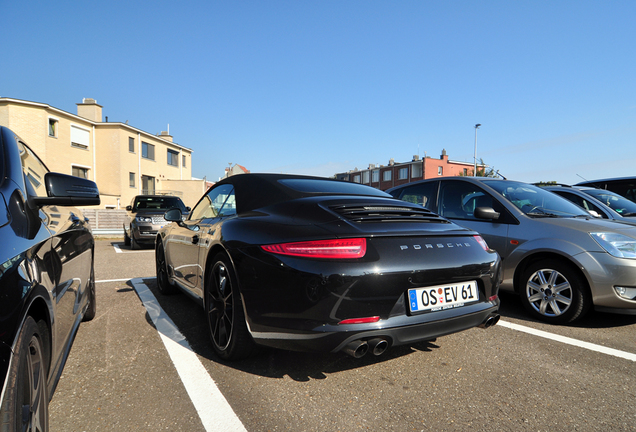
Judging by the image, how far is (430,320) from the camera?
230 centimetres

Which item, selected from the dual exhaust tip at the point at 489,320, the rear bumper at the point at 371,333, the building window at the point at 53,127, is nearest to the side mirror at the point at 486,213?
the dual exhaust tip at the point at 489,320

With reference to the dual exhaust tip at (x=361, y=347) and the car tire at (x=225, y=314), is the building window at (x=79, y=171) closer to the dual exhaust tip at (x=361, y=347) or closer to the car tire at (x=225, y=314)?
the car tire at (x=225, y=314)

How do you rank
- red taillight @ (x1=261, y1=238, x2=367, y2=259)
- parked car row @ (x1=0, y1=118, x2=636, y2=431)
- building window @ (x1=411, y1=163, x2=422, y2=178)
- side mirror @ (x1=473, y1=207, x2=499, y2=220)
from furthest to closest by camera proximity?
building window @ (x1=411, y1=163, x2=422, y2=178) → side mirror @ (x1=473, y1=207, x2=499, y2=220) → red taillight @ (x1=261, y1=238, x2=367, y2=259) → parked car row @ (x1=0, y1=118, x2=636, y2=431)

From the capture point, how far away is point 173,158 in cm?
3753

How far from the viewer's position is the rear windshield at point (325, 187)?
308 cm

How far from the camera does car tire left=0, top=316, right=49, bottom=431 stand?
3.93ft

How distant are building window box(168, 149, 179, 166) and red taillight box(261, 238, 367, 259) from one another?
123 feet

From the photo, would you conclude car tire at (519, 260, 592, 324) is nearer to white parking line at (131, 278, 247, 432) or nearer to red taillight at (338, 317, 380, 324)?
red taillight at (338, 317, 380, 324)

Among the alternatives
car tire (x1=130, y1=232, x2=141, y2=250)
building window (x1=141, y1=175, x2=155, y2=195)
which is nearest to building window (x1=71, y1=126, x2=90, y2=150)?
building window (x1=141, y1=175, x2=155, y2=195)

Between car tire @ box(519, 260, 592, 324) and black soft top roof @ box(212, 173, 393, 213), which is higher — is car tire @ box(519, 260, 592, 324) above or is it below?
below

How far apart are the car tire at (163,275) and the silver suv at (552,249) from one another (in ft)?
Answer: 11.7

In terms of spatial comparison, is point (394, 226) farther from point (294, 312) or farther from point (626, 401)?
point (626, 401)

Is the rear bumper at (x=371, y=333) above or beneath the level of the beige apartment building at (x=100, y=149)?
beneath

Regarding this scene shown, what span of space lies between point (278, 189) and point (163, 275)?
2.58 meters
